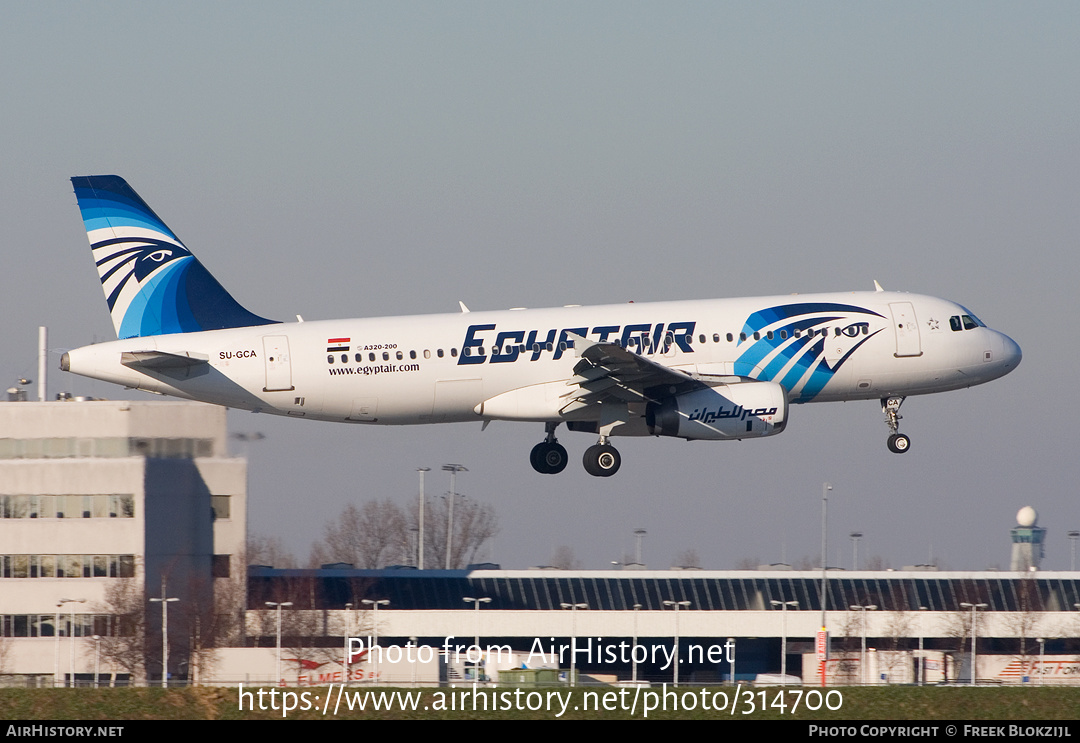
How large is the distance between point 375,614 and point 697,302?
1221 inches

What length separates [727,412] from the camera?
4581 centimetres

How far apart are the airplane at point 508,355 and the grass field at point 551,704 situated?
9.66m

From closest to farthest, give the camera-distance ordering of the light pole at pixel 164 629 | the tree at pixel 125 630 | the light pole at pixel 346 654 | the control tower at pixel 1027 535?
1. the light pole at pixel 346 654
2. the light pole at pixel 164 629
3. the tree at pixel 125 630
4. the control tower at pixel 1027 535

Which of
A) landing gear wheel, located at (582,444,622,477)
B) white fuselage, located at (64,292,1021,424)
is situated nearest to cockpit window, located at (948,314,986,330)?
white fuselage, located at (64,292,1021,424)

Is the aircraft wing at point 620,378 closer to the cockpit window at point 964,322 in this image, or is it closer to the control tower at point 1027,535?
the cockpit window at point 964,322

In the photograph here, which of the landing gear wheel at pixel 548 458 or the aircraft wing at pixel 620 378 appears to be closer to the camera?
the aircraft wing at pixel 620 378

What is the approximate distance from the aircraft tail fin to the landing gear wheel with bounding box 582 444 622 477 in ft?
36.4

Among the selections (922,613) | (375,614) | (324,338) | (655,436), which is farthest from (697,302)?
(922,613)

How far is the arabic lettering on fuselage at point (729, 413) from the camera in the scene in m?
45.7

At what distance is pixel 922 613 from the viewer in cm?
7731

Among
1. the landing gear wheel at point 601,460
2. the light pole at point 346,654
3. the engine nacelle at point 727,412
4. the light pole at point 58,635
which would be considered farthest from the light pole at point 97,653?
the engine nacelle at point 727,412

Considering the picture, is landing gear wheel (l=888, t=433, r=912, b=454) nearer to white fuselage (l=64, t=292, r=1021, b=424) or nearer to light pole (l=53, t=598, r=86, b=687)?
white fuselage (l=64, t=292, r=1021, b=424)

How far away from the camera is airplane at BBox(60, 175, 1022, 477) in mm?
44844

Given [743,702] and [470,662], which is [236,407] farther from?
[470,662]
